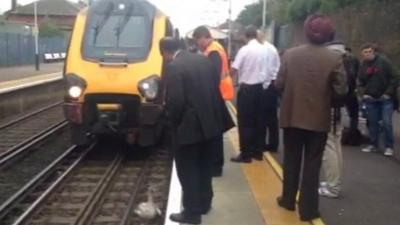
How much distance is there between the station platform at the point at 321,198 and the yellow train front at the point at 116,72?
159 centimetres

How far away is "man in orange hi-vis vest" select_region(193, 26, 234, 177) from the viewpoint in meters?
8.33

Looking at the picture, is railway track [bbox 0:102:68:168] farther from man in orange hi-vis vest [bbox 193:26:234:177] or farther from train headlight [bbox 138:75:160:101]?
man in orange hi-vis vest [bbox 193:26:234:177]

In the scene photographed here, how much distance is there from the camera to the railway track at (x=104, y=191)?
823 cm

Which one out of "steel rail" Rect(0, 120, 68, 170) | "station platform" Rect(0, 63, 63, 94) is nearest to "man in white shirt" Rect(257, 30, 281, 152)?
"steel rail" Rect(0, 120, 68, 170)

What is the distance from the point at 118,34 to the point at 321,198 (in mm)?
5644

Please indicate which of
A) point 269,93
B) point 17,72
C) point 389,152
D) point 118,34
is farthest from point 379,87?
point 17,72

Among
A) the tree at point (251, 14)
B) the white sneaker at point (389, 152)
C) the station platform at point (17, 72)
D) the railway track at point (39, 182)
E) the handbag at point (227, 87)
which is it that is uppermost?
the tree at point (251, 14)

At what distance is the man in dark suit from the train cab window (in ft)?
16.3

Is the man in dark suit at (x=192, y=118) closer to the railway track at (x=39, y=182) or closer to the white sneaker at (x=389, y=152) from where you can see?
the railway track at (x=39, y=182)

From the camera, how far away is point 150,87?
11102 millimetres

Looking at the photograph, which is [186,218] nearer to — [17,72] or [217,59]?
[217,59]

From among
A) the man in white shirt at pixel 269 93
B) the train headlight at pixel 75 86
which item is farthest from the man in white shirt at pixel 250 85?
the train headlight at pixel 75 86

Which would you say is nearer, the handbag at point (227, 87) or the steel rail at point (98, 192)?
the steel rail at point (98, 192)

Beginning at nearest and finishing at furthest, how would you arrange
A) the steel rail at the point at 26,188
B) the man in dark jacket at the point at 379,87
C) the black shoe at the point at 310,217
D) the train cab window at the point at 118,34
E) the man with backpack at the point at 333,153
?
the black shoe at the point at 310,217, the man with backpack at the point at 333,153, the steel rail at the point at 26,188, the man in dark jacket at the point at 379,87, the train cab window at the point at 118,34
